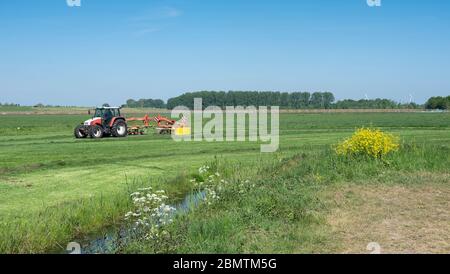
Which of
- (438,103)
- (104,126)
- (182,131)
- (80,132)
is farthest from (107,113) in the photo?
(438,103)

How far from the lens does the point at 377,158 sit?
46.8ft

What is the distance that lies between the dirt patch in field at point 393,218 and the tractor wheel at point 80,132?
22.9m

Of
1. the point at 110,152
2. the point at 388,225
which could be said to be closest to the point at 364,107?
the point at 110,152

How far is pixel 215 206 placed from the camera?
33.5ft

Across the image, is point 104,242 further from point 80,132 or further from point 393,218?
point 80,132

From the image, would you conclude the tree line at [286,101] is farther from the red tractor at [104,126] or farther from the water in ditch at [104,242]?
the water in ditch at [104,242]

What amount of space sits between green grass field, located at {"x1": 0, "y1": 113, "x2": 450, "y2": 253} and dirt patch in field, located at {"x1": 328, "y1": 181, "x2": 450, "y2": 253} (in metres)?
0.15

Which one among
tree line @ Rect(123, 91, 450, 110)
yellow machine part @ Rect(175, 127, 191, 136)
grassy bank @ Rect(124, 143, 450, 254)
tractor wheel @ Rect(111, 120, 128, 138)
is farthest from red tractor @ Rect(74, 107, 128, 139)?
tree line @ Rect(123, 91, 450, 110)

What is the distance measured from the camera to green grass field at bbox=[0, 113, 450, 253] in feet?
25.7

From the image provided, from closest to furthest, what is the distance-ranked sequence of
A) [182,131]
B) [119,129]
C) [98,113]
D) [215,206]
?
[215,206]
[119,129]
[182,131]
[98,113]

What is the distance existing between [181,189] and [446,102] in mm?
155267

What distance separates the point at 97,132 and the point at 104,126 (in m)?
0.87

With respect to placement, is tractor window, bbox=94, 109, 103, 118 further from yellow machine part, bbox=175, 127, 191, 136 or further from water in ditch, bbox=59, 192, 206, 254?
water in ditch, bbox=59, 192, 206, 254
